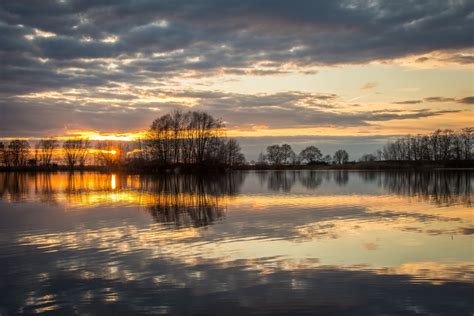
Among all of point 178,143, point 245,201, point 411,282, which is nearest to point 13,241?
point 411,282

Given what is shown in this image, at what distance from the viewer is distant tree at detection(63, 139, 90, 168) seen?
148 meters

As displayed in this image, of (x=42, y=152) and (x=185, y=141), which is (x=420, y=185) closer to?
(x=185, y=141)

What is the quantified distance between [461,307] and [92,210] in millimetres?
19251

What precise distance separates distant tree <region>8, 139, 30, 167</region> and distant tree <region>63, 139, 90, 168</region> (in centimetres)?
1283

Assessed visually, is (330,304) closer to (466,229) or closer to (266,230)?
(266,230)

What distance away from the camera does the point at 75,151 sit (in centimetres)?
15038

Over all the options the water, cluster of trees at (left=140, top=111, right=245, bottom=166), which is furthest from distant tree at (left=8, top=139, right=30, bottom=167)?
the water

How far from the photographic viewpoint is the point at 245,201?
2692cm

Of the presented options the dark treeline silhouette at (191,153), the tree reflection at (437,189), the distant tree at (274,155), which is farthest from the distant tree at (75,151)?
the tree reflection at (437,189)

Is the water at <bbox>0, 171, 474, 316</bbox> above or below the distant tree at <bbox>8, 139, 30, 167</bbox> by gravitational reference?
below

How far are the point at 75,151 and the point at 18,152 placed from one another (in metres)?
18.2

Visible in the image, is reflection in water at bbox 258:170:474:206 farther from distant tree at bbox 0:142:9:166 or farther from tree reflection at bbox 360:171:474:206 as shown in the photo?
distant tree at bbox 0:142:9:166

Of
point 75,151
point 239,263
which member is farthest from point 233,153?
point 239,263

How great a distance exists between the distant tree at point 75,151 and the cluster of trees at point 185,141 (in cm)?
6172
